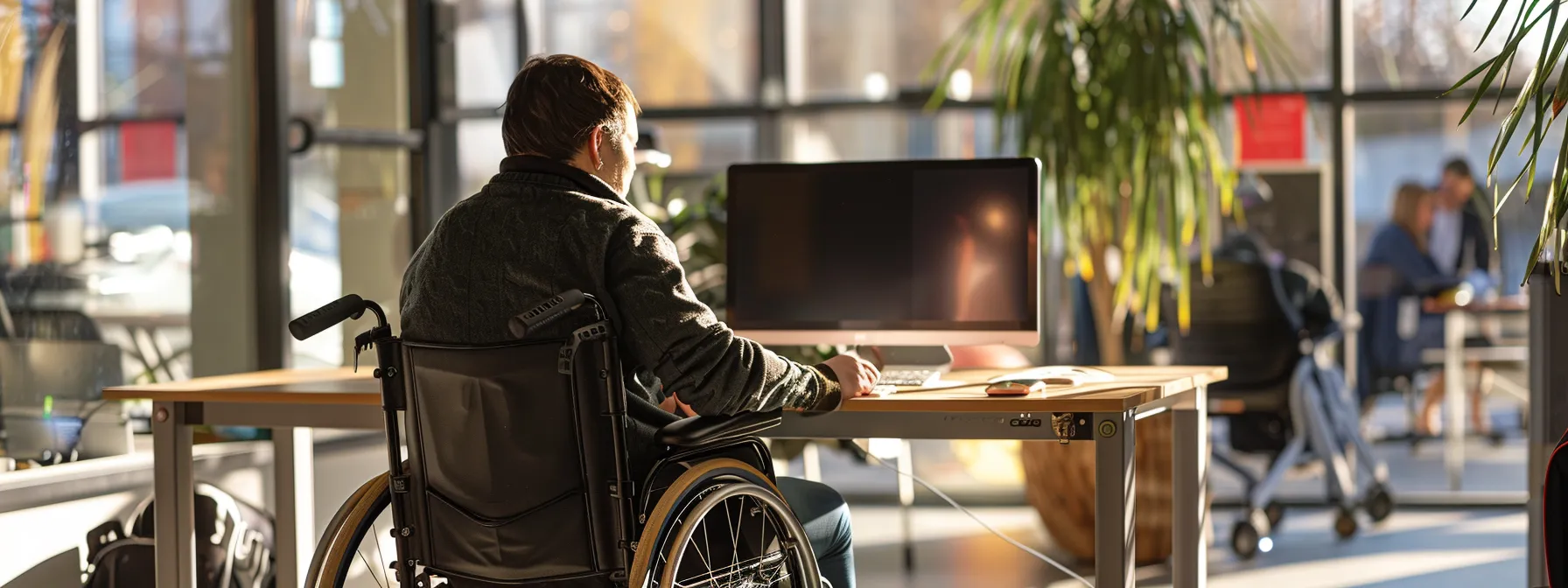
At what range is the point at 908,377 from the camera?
261cm

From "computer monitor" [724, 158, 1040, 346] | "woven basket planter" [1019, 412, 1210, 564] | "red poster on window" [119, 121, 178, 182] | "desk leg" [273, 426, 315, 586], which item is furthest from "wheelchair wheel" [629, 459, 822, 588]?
"woven basket planter" [1019, 412, 1210, 564]

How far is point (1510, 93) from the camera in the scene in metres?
5.05

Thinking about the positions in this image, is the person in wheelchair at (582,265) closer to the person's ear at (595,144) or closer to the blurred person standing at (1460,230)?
the person's ear at (595,144)

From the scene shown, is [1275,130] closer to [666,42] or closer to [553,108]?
[666,42]

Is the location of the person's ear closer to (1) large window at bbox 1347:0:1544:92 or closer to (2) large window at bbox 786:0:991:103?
(2) large window at bbox 786:0:991:103

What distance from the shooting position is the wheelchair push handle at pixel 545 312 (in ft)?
5.59

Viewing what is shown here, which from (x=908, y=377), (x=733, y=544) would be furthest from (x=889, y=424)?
(x=733, y=544)

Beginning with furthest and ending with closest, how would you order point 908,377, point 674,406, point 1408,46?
point 1408,46
point 908,377
point 674,406

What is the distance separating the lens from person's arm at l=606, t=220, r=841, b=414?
1896 millimetres

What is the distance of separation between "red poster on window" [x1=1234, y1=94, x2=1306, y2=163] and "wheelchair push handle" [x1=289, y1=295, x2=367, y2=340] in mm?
4049

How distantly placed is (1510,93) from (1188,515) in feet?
10.3

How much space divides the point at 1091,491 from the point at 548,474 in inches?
106

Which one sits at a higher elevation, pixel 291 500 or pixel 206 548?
pixel 291 500

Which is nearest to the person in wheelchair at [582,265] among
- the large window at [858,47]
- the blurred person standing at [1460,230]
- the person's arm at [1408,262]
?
the large window at [858,47]
